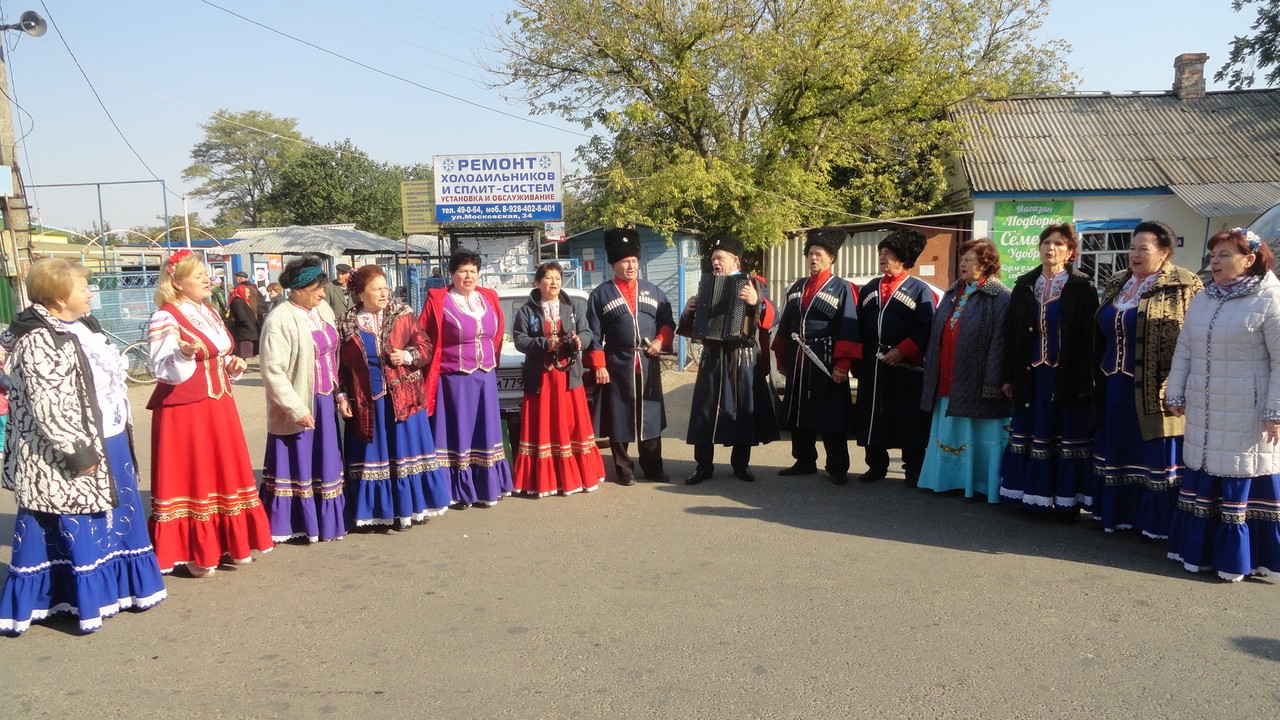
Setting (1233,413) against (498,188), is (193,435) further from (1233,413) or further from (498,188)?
(498,188)

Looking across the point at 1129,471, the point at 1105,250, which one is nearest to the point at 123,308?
the point at 1129,471

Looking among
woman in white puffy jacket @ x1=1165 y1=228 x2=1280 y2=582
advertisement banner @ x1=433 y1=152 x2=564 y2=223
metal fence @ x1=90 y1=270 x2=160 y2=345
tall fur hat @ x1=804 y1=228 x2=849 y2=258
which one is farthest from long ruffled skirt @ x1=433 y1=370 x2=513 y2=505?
advertisement banner @ x1=433 y1=152 x2=564 y2=223

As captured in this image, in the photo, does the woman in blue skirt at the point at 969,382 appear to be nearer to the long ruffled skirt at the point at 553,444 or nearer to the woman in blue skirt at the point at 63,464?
the long ruffled skirt at the point at 553,444

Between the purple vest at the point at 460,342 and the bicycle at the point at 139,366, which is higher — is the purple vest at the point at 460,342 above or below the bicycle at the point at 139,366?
above

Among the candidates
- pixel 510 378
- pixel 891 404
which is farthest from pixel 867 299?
pixel 510 378

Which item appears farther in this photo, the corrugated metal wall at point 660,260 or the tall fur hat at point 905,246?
the corrugated metal wall at point 660,260

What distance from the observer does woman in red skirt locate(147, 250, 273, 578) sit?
4.41 metres

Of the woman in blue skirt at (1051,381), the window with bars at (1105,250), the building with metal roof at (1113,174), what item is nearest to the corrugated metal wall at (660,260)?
the building with metal roof at (1113,174)

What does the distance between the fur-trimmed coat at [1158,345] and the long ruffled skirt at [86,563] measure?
524 centimetres

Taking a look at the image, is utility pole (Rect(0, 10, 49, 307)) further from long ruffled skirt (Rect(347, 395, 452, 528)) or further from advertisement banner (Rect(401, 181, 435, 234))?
advertisement banner (Rect(401, 181, 435, 234))

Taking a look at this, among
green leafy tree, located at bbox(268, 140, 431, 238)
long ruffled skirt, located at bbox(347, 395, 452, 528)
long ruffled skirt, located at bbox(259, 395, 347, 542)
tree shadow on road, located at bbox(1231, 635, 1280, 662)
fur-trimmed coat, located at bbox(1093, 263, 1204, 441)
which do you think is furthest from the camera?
green leafy tree, located at bbox(268, 140, 431, 238)

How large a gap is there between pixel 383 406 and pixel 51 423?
191cm

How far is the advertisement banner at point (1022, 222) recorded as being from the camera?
17.2 meters

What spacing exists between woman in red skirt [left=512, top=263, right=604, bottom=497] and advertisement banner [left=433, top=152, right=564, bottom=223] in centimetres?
1062
